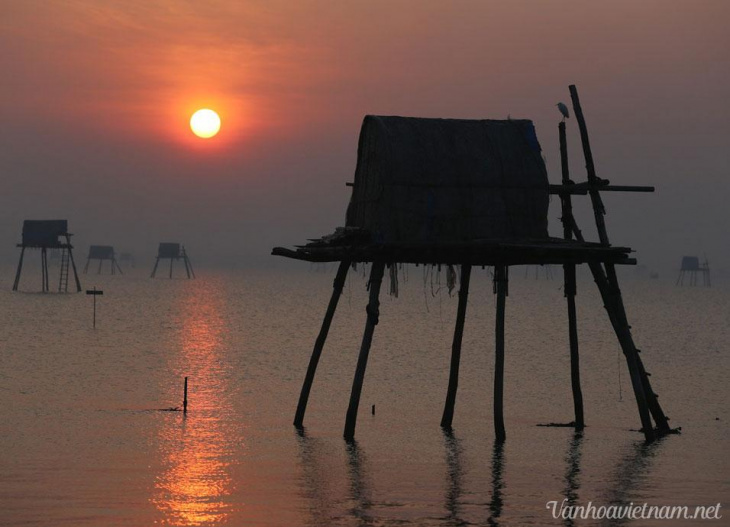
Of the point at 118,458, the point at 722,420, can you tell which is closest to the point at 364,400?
the point at 722,420

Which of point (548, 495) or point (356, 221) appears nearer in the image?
point (548, 495)

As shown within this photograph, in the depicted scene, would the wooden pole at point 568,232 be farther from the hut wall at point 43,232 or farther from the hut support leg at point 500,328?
the hut wall at point 43,232

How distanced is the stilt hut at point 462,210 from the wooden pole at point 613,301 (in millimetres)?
29

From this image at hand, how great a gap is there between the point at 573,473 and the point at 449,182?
6963mm

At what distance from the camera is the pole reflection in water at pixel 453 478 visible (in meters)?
19.7

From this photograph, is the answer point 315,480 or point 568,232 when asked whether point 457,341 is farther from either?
point 315,480

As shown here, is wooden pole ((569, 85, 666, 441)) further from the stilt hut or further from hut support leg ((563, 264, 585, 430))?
hut support leg ((563, 264, 585, 430))

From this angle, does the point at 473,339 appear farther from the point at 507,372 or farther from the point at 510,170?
the point at 510,170

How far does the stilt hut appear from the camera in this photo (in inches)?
989

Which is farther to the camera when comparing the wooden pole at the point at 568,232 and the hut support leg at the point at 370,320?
the wooden pole at the point at 568,232

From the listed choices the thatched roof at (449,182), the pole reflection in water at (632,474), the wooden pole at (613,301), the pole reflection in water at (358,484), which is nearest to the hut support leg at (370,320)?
the thatched roof at (449,182)

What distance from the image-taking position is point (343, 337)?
86.0 m

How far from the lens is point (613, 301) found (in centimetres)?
2633

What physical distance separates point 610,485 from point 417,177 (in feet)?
25.8
